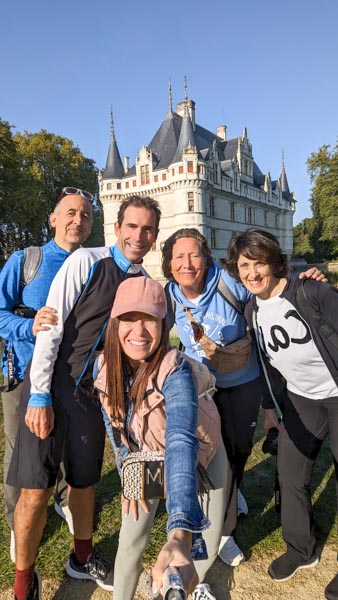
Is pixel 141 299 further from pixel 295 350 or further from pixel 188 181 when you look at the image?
pixel 188 181

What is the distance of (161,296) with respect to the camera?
1.71m

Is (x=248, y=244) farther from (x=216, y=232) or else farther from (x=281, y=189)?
(x=281, y=189)

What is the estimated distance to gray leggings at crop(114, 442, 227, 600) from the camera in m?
1.93

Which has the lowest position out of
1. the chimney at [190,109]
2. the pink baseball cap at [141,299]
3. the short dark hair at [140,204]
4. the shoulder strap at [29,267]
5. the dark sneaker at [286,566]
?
the dark sneaker at [286,566]

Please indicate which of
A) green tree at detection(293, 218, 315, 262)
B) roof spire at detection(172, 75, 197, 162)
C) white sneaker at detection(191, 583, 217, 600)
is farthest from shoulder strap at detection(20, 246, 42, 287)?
green tree at detection(293, 218, 315, 262)

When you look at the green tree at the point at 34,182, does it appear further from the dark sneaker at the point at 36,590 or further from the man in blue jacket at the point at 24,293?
the dark sneaker at the point at 36,590

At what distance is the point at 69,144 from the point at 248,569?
35.9m

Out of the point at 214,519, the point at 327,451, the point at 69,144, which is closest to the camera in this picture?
the point at 214,519

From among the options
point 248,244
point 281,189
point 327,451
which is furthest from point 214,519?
point 281,189

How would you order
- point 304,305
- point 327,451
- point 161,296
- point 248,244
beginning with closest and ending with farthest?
1. point 161,296
2. point 304,305
3. point 248,244
4. point 327,451

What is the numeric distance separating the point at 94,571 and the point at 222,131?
1971 inches

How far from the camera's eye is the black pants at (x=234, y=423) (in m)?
2.79

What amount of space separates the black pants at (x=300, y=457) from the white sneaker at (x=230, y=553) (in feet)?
1.20

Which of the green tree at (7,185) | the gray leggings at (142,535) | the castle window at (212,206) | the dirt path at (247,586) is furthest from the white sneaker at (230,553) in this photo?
the castle window at (212,206)
